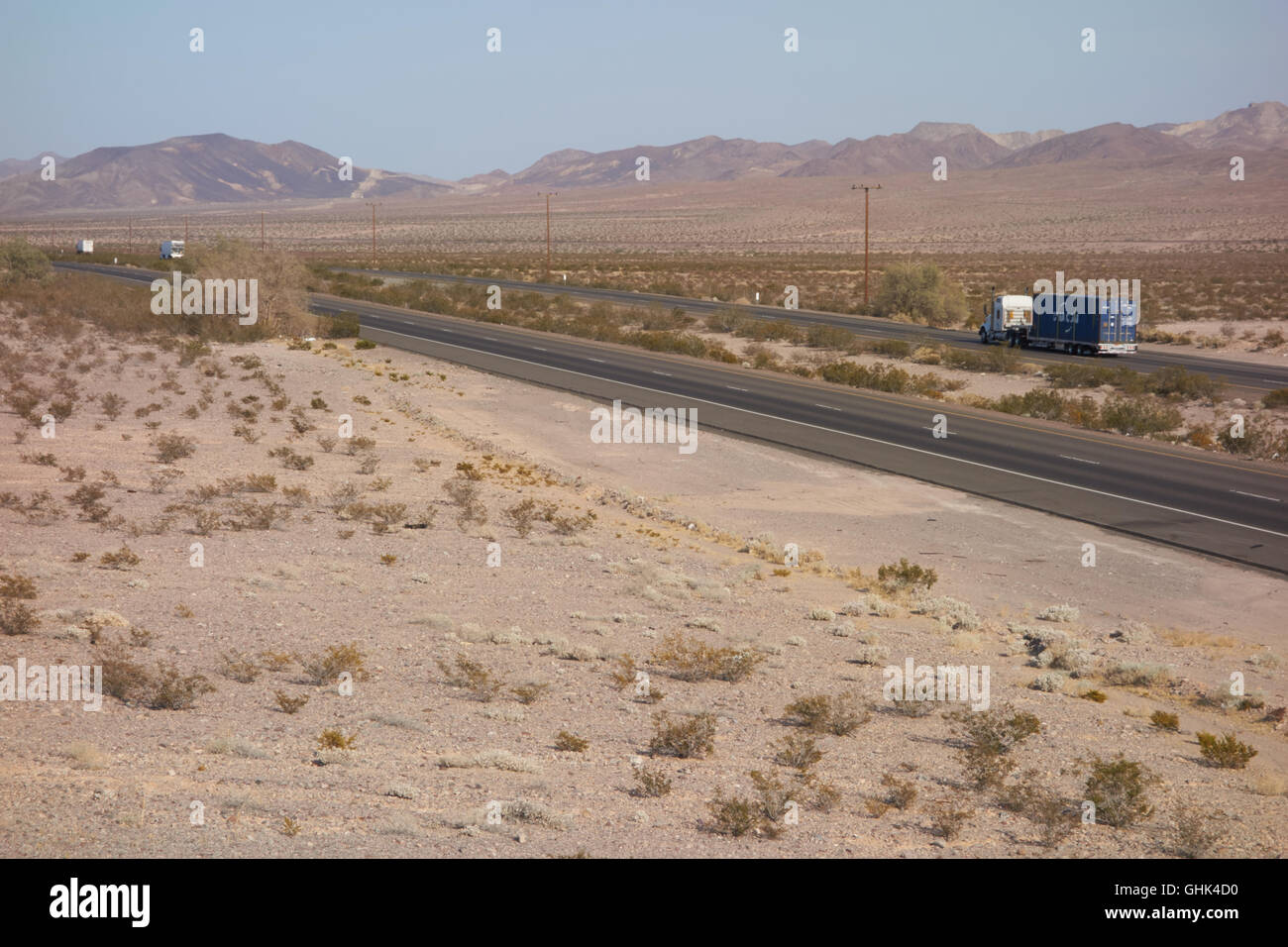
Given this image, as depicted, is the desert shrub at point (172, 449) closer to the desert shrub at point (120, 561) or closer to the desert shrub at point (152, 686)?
the desert shrub at point (120, 561)

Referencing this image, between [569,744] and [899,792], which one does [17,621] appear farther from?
[899,792]

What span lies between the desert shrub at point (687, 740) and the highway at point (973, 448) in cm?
1140

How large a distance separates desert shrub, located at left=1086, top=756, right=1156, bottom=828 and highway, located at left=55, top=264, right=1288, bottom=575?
1085 cm

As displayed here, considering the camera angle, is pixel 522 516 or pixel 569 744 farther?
pixel 522 516

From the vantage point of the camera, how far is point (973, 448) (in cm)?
3000

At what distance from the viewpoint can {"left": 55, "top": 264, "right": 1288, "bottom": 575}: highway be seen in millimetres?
22250

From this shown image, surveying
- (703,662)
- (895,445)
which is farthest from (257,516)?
(895,445)

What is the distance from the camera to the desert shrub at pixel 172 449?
23.8 metres

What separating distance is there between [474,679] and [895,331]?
174 ft

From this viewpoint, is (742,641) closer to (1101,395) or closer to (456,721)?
(456,721)

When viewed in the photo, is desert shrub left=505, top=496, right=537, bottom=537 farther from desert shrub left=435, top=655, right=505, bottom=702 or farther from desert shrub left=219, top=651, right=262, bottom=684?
desert shrub left=219, top=651, right=262, bottom=684

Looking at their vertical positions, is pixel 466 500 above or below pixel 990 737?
above

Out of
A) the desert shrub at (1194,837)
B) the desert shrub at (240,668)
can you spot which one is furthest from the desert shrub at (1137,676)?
the desert shrub at (240,668)

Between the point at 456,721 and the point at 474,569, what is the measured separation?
21.0 feet
